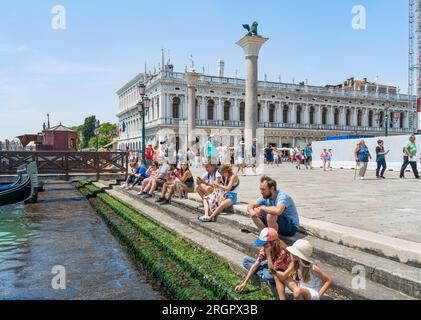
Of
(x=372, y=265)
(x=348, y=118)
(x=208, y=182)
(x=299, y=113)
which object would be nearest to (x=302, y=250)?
(x=372, y=265)

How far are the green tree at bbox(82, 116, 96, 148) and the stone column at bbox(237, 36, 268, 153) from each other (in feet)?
288

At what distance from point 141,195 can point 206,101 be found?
36.5 meters

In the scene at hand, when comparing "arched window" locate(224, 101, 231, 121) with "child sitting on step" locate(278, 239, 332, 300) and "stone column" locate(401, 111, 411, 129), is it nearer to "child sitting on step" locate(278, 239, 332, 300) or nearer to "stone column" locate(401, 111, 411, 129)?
"stone column" locate(401, 111, 411, 129)

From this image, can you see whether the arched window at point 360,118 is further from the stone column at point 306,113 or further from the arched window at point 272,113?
the arched window at point 272,113

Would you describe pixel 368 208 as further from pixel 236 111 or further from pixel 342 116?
pixel 342 116

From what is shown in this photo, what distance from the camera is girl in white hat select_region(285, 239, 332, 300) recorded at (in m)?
3.38

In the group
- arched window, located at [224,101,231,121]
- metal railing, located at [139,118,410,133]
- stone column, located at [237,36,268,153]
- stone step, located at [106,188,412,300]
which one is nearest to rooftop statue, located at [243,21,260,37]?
stone column, located at [237,36,268,153]

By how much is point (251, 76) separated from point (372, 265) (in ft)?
42.9

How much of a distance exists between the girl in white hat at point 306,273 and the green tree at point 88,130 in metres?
99.8

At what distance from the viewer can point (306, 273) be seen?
3.46 metres

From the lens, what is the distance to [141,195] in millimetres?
11438

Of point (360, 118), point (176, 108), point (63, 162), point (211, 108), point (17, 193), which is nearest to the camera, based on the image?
point (17, 193)
